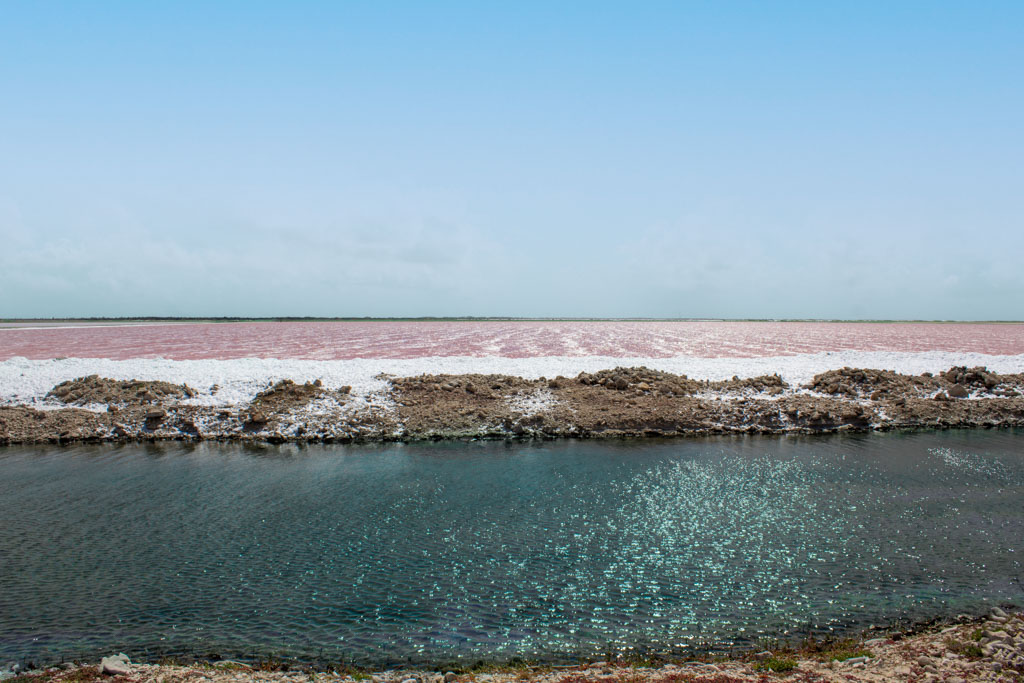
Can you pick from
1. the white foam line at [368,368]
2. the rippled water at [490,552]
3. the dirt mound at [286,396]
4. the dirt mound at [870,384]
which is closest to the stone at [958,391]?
the dirt mound at [870,384]

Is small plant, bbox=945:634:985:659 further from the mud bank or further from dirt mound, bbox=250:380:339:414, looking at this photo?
dirt mound, bbox=250:380:339:414

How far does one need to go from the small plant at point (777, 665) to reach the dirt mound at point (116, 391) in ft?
73.5

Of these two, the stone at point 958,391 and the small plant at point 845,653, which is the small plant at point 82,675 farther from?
the stone at point 958,391

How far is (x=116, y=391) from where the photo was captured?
2350 centimetres

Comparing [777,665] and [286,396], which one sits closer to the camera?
[777,665]

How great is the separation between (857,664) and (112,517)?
42.4 ft

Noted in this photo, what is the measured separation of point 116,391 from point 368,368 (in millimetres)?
9825

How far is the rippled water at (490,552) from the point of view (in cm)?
743

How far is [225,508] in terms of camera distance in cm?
1257

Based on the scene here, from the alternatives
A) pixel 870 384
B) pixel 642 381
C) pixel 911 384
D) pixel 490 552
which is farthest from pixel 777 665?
pixel 911 384

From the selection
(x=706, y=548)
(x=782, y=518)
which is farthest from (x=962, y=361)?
(x=706, y=548)

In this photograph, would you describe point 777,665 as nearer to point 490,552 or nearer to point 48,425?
point 490,552

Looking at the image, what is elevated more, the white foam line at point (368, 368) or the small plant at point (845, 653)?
the white foam line at point (368, 368)

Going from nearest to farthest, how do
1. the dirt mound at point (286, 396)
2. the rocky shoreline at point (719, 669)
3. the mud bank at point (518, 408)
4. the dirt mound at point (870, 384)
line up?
the rocky shoreline at point (719, 669) → the mud bank at point (518, 408) → the dirt mound at point (286, 396) → the dirt mound at point (870, 384)
